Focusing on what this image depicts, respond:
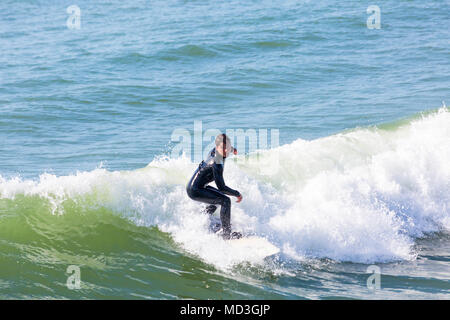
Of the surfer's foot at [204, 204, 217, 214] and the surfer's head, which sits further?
the surfer's foot at [204, 204, 217, 214]

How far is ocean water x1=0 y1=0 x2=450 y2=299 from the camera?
839 cm

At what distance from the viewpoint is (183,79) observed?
65.4ft

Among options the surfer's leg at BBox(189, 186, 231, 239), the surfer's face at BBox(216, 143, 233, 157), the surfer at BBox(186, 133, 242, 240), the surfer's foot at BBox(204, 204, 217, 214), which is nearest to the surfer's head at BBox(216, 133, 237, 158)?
the surfer's face at BBox(216, 143, 233, 157)

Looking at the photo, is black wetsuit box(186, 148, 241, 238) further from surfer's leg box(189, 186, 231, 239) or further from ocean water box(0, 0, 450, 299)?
ocean water box(0, 0, 450, 299)

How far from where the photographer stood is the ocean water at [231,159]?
27.5ft

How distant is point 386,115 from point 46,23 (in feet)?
57.4

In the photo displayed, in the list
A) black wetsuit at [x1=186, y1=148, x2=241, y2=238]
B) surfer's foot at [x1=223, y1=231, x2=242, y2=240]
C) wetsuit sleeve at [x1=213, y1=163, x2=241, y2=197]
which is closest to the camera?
wetsuit sleeve at [x1=213, y1=163, x2=241, y2=197]

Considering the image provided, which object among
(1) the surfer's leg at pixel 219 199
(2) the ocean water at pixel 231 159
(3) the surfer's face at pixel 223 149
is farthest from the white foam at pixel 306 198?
(3) the surfer's face at pixel 223 149

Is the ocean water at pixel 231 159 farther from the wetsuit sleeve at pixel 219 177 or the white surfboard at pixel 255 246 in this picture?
the wetsuit sleeve at pixel 219 177

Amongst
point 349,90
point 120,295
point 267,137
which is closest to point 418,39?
point 349,90

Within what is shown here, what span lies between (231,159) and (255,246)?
3.44m

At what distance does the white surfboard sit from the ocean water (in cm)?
8

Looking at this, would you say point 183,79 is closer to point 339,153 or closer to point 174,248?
point 339,153

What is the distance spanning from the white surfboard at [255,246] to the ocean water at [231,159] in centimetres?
8
